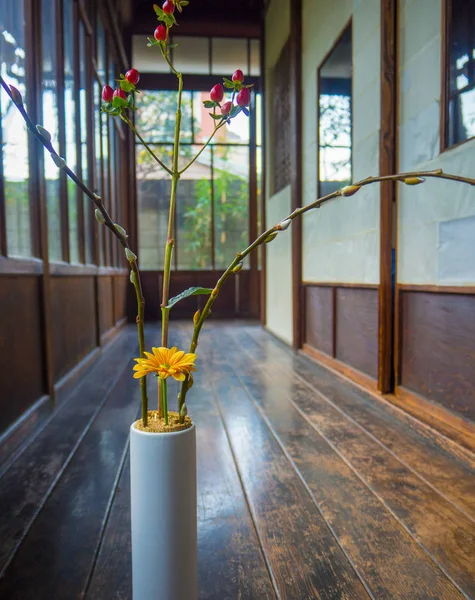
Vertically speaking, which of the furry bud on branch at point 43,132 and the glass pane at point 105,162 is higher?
the glass pane at point 105,162

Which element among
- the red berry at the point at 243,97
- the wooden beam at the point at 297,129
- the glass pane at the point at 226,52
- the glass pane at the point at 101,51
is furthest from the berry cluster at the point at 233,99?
the glass pane at the point at 226,52

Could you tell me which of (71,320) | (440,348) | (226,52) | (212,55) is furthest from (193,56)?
(440,348)

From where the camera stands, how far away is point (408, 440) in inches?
67.1

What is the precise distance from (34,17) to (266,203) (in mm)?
3258

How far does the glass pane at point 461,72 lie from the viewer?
59.2 inches

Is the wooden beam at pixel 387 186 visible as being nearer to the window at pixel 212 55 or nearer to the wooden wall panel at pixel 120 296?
the wooden wall panel at pixel 120 296

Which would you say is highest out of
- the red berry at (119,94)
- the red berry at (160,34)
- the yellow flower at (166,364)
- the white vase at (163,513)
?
the red berry at (160,34)

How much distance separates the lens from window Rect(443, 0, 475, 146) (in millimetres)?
1506

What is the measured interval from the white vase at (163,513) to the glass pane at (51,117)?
186 cm

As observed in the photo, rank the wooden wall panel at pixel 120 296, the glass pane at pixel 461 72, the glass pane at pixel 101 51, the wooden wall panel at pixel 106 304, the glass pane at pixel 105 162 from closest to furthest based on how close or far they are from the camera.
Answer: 1. the glass pane at pixel 461 72
2. the wooden wall panel at pixel 106 304
3. the glass pane at pixel 101 51
4. the glass pane at pixel 105 162
5. the wooden wall panel at pixel 120 296

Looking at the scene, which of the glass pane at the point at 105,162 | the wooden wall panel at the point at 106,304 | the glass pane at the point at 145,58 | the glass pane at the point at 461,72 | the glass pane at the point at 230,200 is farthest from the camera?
the glass pane at the point at 230,200

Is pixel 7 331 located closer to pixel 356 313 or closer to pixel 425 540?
pixel 425 540

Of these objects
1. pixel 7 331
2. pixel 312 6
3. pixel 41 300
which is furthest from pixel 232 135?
pixel 7 331

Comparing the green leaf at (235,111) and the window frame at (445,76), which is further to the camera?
the window frame at (445,76)
